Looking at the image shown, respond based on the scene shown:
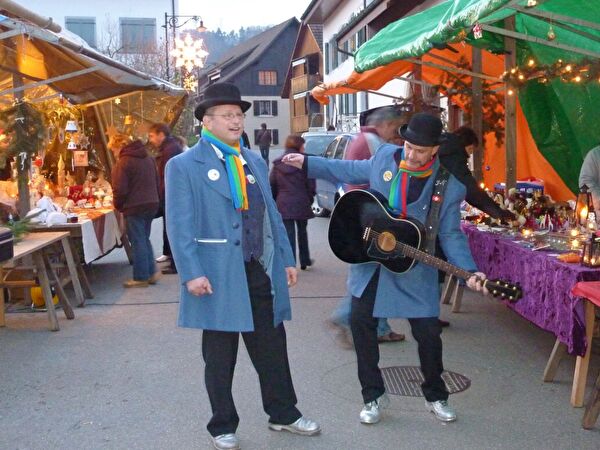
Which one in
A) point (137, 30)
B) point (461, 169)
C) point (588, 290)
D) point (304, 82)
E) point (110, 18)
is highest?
point (110, 18)

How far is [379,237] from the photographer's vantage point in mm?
4156

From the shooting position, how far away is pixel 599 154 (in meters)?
7.47

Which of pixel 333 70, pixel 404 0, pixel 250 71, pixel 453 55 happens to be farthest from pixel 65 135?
pixel 250 71

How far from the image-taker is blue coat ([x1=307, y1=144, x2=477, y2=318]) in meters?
4.21

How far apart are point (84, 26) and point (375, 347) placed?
37.4 meters

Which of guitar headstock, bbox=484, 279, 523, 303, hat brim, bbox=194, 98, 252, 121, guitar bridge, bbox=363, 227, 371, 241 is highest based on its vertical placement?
hat brim, bbox=194, 98, 252, 121

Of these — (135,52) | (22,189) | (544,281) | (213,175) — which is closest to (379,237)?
(213,175)

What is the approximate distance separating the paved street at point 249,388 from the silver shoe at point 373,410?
0.06m

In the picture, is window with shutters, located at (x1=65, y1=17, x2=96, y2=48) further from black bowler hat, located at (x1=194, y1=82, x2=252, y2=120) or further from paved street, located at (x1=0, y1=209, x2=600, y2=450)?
black bowler hat, located at (x1=194, y1=82, x2=252, y2=120)

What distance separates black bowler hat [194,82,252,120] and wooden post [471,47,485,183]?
5623 mm

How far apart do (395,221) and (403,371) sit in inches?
65.2

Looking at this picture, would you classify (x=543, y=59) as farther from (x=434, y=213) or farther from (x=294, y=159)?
(x=294, y=159)

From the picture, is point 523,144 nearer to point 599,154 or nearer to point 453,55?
point 453,55

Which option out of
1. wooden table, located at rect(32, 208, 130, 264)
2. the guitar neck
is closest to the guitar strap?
the guitar neck
